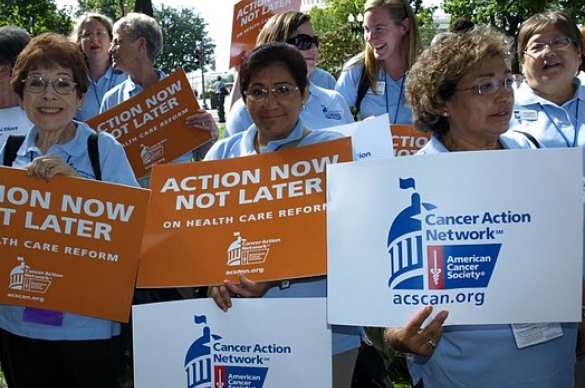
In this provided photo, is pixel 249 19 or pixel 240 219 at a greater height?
pixel 249 19

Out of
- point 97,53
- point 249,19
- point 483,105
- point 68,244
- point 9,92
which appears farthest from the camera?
point 249,19

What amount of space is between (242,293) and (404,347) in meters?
0.69

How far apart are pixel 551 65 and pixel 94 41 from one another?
341 cm

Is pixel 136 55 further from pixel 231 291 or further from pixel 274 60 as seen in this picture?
pixel 231 291

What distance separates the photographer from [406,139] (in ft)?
13.8

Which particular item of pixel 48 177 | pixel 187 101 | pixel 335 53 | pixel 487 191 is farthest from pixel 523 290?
pixel 335 53

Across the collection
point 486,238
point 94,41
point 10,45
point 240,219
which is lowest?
point 486,238

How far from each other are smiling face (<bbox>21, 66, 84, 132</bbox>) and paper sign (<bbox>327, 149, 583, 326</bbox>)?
1.51m

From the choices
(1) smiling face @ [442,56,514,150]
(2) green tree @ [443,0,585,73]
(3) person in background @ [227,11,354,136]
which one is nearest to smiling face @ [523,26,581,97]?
(1) smiling face @ [442,56,514,150]

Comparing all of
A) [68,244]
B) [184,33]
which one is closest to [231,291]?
[68,244]

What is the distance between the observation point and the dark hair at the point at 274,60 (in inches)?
120

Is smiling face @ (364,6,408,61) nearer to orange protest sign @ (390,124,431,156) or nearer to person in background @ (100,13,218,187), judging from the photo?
orange protest sign @ (390,124,431,156)

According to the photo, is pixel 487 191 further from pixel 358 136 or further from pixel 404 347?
pixel 358 136

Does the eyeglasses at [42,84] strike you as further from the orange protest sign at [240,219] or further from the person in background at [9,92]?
the person in background at [9,92]
